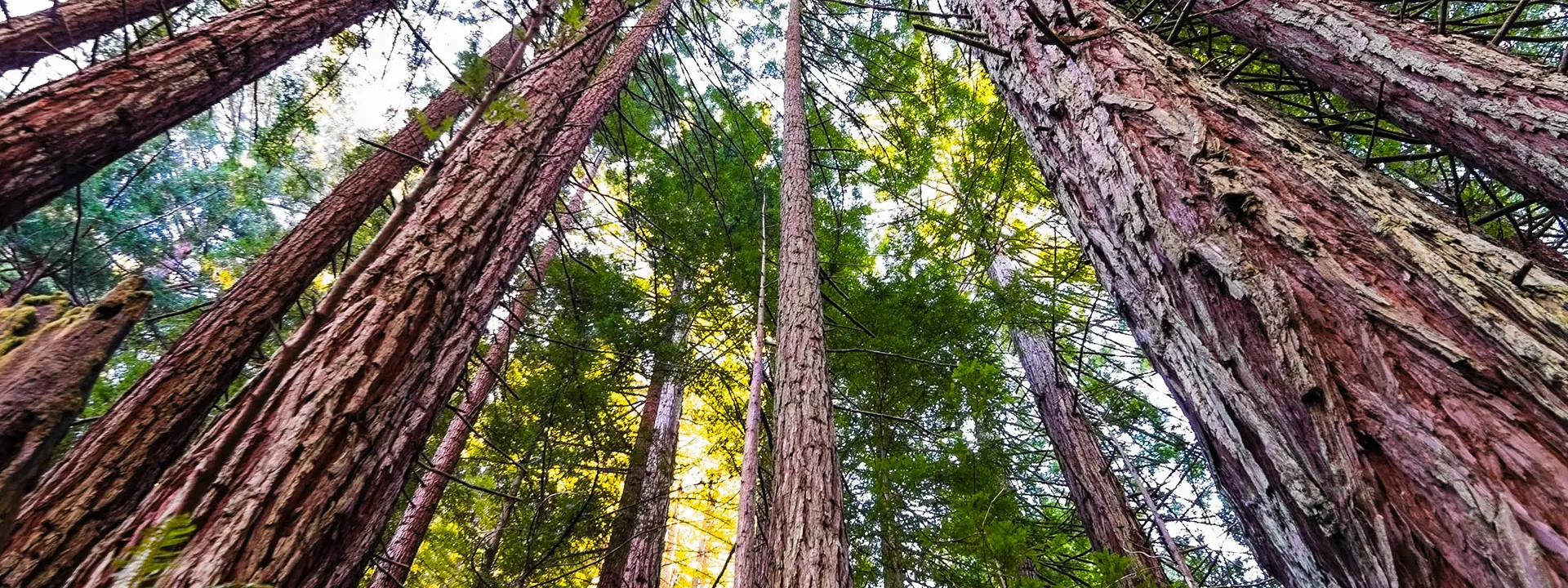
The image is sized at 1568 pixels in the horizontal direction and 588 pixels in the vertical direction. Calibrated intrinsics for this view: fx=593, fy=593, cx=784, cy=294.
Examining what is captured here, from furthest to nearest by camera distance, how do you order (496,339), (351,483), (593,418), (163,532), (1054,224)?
(496,339) → (593,418) → (1054,224) → (351,483) → (163,532)

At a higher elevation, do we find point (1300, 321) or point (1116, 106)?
point (1116, 106)

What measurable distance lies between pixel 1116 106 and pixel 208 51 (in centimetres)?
482

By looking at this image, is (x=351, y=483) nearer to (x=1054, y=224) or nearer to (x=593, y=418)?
(x=593, y=418)

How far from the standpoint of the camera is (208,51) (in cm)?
352

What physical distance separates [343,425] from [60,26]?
4107 millimetres

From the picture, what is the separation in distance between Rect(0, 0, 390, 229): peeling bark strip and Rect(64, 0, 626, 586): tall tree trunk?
1686 mm

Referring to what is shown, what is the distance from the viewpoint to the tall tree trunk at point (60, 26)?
10.4 feet

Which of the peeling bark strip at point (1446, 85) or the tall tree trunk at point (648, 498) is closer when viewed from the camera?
the peeling bark strip at point (1446, 85)

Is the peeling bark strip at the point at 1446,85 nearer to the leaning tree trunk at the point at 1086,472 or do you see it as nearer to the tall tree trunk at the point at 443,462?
the leaning tree trunk at the point at 1086,472

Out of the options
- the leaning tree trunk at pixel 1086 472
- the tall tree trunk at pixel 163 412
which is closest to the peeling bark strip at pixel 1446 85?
the leaning tree trunk at pixel 1086 472

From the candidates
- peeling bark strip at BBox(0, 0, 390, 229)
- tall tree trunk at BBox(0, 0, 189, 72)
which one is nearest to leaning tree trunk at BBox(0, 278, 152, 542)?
peeling bark strip at BBox(0, 0, 390, 229)

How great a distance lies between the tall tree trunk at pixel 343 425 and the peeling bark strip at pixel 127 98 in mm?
1686

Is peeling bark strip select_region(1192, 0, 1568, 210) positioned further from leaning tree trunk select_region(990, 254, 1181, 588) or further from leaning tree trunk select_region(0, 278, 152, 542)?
leaning tree trunk select_region(0, 278, 152, 542)

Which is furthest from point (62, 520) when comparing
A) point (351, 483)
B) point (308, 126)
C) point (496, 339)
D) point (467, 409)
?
point (308, 126)
